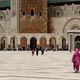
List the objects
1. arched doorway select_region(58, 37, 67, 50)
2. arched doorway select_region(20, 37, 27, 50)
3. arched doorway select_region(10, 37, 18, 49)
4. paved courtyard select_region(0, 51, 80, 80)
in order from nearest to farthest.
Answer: paved courtyard select_region(0, 51, 80, 80), arched doorway select_region(58, 37, 67, 50), arched doorway select_region(20, 37, 27, 50), arched doorway select_region(10, 37, 18, 49)

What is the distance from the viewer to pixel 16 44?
6719cm

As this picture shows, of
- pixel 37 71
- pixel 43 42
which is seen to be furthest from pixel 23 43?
pixel 37 71

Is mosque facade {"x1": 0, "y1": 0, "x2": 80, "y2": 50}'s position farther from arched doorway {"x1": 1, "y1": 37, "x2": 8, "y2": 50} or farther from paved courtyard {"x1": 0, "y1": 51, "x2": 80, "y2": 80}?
paved courtyard {"x1": 0, "y1": 51, "x2": 80, "y2": 80}

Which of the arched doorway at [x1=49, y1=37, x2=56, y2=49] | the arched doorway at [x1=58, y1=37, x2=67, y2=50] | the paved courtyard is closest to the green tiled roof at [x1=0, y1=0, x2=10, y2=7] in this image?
the arched doorway at [x1=49, y1=37, x2=56, y2=49]

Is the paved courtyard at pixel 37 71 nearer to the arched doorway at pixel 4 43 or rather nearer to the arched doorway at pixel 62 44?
the arched doorway at pixel 62 44

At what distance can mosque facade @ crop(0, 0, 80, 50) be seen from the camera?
66.5m

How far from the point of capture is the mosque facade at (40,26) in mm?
66500

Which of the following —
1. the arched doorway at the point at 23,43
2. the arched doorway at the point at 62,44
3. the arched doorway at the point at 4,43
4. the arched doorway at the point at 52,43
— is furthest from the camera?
the arched doorway at the point at 4,43

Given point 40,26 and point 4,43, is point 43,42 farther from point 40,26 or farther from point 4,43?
point 4,43

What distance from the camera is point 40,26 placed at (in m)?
68.9

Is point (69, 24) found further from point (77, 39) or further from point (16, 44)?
point (16, 44)

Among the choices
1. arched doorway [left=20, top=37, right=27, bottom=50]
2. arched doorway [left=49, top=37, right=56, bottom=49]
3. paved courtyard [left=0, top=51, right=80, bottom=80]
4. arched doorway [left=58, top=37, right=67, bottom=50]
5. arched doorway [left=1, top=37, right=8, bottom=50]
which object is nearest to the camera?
paved courtyard [left=0, top=51, right=80, bottom=80]

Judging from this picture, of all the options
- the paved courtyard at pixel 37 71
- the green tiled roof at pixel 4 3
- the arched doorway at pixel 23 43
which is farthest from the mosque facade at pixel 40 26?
the paved courtyard at pixel 37 71

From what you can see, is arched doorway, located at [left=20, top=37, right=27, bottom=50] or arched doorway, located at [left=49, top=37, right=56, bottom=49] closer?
arched doorway, located at [left=20, top=37, right=27, bottom=50]
